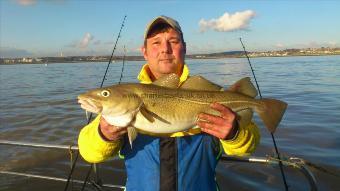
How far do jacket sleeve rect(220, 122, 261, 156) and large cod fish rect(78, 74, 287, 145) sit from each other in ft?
0.41

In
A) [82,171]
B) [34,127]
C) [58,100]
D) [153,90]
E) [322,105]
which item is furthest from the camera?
[58,100]

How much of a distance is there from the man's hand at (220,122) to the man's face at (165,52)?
0.89 m

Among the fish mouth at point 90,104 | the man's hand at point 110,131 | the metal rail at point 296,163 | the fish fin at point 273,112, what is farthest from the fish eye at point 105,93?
the metal rail at point 296,163

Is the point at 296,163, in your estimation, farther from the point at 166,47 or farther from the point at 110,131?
the point at 110,131

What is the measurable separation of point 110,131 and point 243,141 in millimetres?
1343

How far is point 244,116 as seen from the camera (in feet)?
12.1

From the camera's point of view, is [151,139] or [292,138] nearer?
[151,139]

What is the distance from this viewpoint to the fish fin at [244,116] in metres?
3.64

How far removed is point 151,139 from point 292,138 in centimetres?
975

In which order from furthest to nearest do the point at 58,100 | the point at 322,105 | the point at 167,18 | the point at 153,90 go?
the point at 58,100 → the point at 322,105 → the point at 167,18 → the point at 153,90

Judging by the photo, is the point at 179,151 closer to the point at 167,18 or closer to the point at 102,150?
the point at 102,150

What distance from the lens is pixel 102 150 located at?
12.3 ft

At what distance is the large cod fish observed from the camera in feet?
11.1

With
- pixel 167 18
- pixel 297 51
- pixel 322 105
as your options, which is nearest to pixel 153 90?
pixel 167 18
